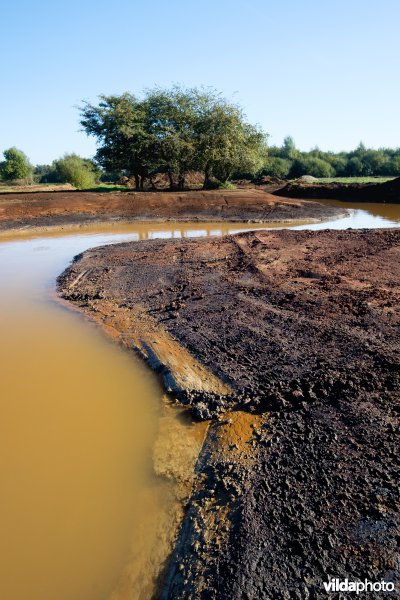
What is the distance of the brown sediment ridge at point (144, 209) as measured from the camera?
21594mm

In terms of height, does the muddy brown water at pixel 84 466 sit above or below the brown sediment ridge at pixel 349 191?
below

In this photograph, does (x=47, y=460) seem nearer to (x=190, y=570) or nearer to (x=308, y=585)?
(x=190, y=570)

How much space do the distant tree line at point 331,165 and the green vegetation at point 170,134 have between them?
783 inches

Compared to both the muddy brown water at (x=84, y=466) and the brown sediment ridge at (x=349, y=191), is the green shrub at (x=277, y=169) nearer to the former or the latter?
the brown sediment ridge at (x=349, y=191)

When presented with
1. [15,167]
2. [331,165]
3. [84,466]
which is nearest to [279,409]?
[84,466]

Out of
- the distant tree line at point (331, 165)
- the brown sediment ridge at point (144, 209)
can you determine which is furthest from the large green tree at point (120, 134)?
the distant tree line at point (331, 165)

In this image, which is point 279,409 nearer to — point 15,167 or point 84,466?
point 84,466

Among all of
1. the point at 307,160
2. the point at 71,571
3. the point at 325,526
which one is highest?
the point at 307,160

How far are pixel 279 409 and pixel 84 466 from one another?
1.97 meters

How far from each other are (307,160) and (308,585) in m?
58.6

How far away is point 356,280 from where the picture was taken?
26.1ft

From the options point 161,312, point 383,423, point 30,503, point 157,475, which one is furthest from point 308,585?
point 161,312

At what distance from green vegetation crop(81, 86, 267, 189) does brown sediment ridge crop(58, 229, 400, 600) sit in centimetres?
2449

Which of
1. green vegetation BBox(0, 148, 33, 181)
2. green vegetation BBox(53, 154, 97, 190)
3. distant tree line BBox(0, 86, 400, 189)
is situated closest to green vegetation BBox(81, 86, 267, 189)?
distant tree line BBox(0, 86, 400, 189)
